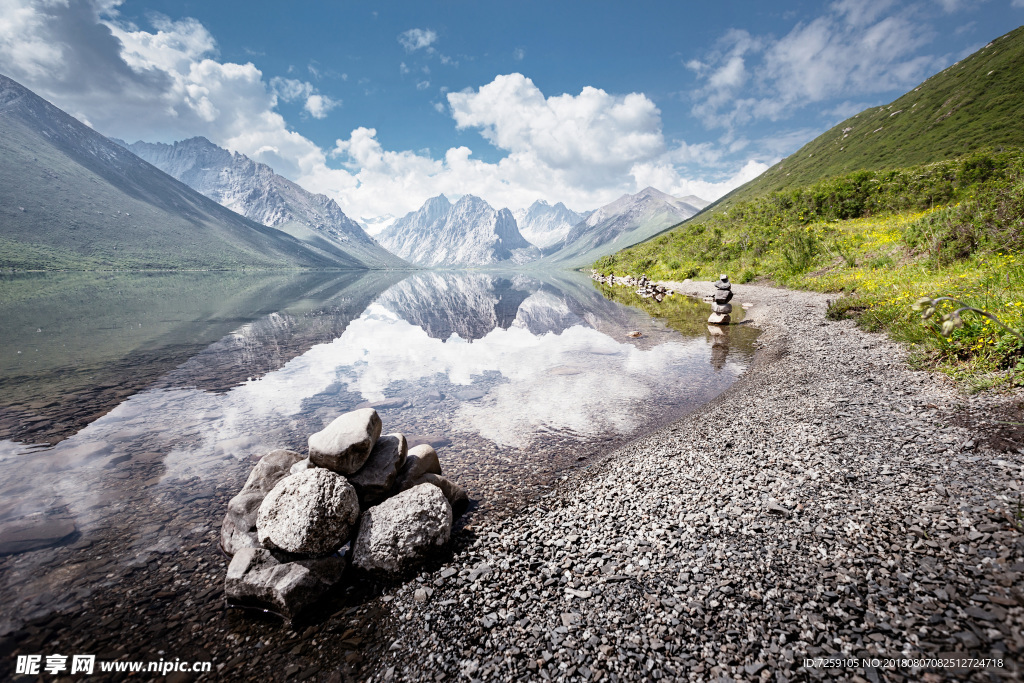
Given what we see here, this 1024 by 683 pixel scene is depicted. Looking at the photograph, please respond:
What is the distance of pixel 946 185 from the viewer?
156ft

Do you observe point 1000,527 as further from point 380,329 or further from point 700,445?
point 380,329

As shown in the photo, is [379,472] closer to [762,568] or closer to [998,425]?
[762,568]

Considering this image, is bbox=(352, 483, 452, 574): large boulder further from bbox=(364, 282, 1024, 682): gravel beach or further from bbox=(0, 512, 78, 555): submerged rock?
bbox=(0, 512, 78, 555): submerged rock

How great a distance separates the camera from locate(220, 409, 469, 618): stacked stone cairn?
729 cm

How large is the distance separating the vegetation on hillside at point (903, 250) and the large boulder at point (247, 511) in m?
11.5

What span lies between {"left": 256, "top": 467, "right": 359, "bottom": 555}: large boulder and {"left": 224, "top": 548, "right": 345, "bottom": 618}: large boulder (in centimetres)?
28

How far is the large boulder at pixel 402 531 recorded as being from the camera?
7.86 metres

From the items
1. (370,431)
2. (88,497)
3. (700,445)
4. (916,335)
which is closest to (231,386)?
(88,497)

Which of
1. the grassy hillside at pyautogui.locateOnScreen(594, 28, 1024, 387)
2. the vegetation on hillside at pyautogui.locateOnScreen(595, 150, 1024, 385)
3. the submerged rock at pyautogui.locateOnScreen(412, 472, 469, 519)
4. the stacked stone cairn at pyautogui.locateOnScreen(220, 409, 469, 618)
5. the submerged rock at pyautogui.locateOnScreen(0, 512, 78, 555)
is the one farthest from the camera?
the vegetation on hillside at pyautogui.locateOnScreen(595, 150, 1024, 385)

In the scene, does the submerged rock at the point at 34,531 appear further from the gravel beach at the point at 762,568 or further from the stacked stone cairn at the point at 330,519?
the gravel beach at the point at 762,568

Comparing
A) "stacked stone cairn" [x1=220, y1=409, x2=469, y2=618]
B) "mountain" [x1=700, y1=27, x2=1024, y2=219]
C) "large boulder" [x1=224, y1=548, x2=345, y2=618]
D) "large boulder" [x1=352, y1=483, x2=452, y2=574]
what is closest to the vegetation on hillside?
"large boulder" [x1=352, y1=483, x2=452, y2=574]

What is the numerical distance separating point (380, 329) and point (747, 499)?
127 feet

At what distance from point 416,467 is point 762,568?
7.55 m

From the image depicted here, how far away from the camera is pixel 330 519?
7961mm
